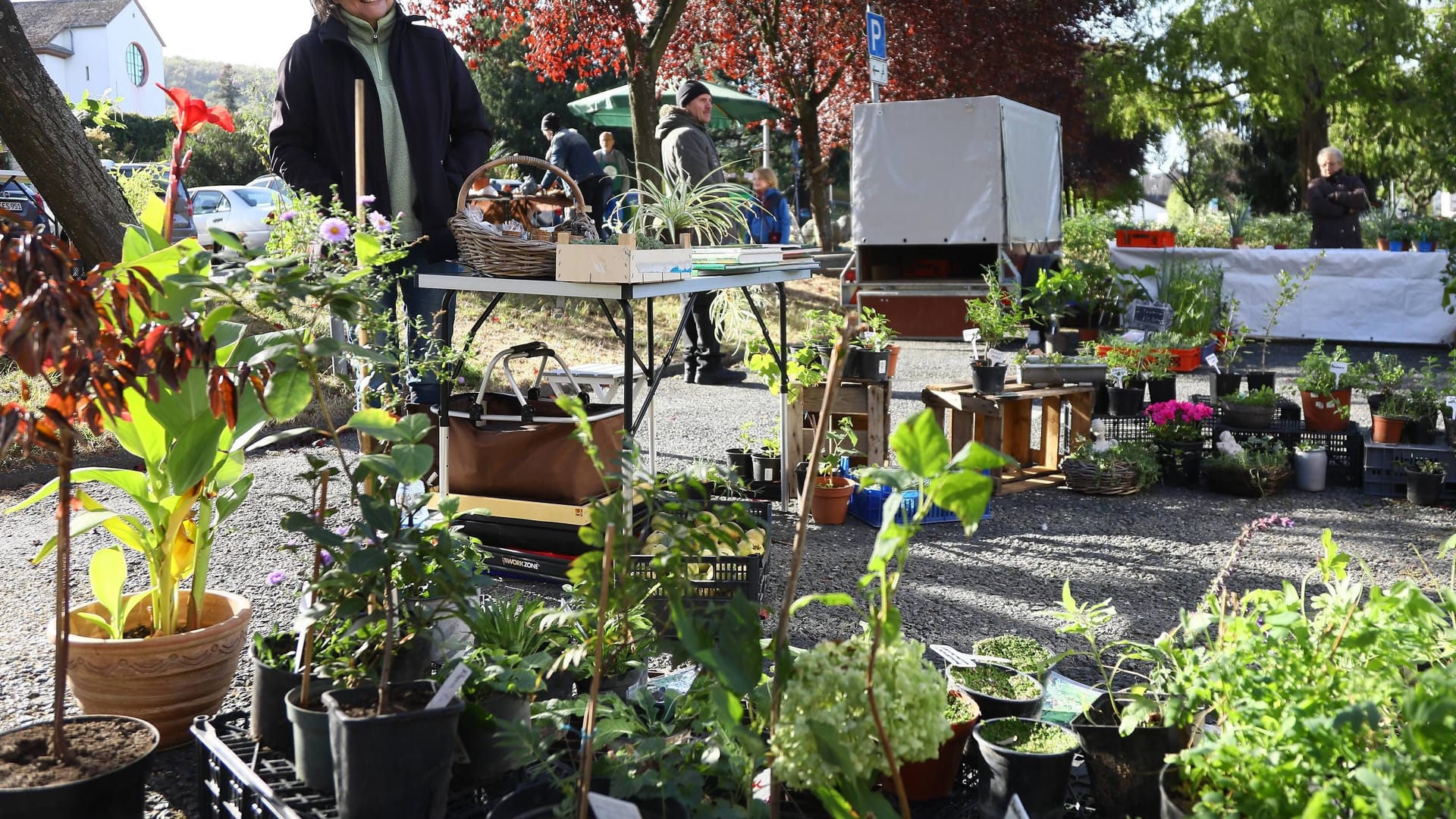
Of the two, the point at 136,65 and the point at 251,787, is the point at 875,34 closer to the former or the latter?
the point at 251,787

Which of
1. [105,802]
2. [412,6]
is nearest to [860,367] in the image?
[105,802]

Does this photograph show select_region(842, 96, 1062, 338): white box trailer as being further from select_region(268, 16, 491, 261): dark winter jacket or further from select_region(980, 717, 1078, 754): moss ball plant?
select_region(980, 717, 1078, 754): moss ball plant

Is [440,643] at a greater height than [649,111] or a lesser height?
lesser

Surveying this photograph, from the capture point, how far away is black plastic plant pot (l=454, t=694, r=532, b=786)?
193 cm

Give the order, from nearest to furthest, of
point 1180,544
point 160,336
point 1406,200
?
point 160,336
point 1180,544
point 1406,200

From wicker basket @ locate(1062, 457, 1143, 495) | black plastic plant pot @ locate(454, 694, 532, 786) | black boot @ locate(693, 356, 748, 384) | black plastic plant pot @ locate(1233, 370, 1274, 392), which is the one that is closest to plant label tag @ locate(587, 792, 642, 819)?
black plastic plant pot @ locate(454, 694, 532, 786)

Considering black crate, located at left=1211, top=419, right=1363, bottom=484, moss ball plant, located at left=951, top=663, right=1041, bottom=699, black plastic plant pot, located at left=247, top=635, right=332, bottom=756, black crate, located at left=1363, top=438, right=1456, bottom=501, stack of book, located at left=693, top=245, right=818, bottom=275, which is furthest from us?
black crate, located at left=1211, top=419, right=1363, bottom=484

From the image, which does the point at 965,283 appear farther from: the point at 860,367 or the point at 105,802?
the point at 105,802

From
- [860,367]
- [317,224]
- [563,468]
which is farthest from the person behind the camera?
[860,367]

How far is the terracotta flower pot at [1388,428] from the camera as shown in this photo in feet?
Result: 17.9

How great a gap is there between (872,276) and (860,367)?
6.29 metres

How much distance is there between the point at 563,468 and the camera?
3.54m

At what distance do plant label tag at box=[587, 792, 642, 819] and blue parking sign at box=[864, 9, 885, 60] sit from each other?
7.85 meters

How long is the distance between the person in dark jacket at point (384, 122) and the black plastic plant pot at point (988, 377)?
2.43 m
